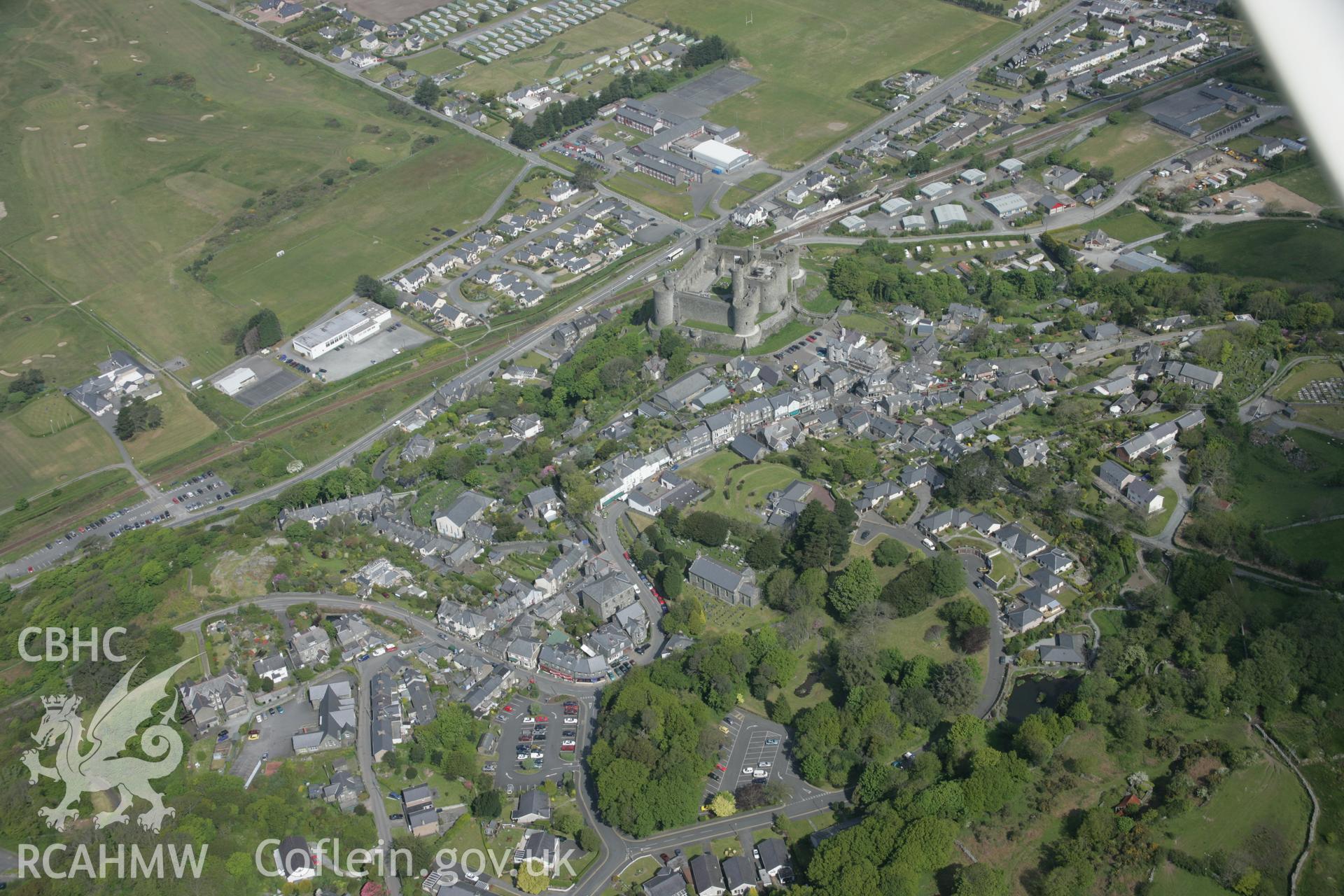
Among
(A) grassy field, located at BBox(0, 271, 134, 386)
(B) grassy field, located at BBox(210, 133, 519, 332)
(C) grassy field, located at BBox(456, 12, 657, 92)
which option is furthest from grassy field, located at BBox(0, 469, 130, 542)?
(C) grassy field, located at BBox(456, 12, 657, 92)

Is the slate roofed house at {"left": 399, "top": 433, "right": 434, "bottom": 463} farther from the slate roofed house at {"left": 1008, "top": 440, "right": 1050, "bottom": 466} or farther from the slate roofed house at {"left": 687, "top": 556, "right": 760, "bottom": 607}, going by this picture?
the slate roofed house at {"left": 1008, "top": 440, "right": 1050, "bottom": 466}

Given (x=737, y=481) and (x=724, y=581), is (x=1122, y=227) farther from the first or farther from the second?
(x=724, y=581)

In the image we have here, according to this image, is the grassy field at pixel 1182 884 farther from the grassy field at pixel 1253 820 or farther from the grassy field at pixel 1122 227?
the grassy field at pixel 1122 227

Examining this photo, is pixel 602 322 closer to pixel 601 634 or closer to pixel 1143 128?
pixel 601 634

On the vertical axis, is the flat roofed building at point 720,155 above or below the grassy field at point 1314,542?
below

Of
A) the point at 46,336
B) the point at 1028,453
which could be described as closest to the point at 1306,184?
the point at 1028,453

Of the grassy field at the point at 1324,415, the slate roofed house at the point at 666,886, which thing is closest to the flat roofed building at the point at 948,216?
the grassy field at the point at 1324,415

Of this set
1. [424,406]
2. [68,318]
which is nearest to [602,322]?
[424,406]
